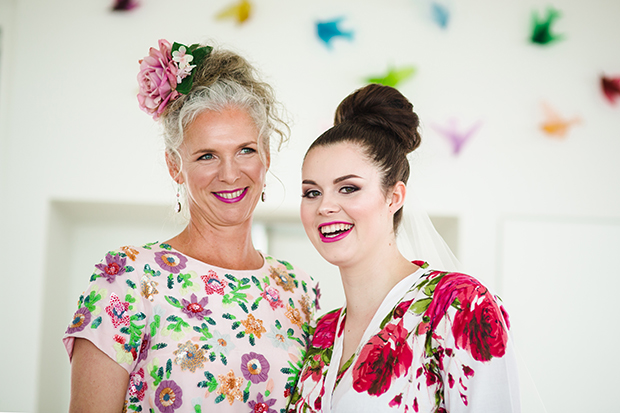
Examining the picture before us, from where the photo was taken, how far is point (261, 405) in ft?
5.01

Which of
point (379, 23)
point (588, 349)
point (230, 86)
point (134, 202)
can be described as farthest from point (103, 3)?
point (588, 349)

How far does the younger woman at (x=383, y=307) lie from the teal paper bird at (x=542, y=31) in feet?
5.99

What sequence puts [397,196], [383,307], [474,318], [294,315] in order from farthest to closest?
[294,315]
[397,196]
[383,307]
[474,318]

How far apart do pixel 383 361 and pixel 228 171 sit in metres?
0.70

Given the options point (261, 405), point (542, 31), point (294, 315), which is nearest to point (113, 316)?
point (261, 405)

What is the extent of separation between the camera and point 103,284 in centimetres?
144

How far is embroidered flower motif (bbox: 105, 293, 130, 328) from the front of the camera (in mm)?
1410

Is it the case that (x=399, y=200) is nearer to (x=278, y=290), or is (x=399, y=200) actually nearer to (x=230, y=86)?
(x=278, y=290)

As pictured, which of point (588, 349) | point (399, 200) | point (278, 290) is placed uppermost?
point (399, 200)

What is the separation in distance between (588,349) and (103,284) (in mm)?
2603

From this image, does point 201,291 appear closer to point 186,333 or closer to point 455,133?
point 186,333

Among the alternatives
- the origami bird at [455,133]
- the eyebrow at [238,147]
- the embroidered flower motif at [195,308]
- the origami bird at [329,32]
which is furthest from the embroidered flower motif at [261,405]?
the origami bird at [329,32]

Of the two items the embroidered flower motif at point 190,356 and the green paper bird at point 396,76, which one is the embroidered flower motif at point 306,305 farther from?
the green paper bird at point 396,76

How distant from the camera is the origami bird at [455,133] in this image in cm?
297
